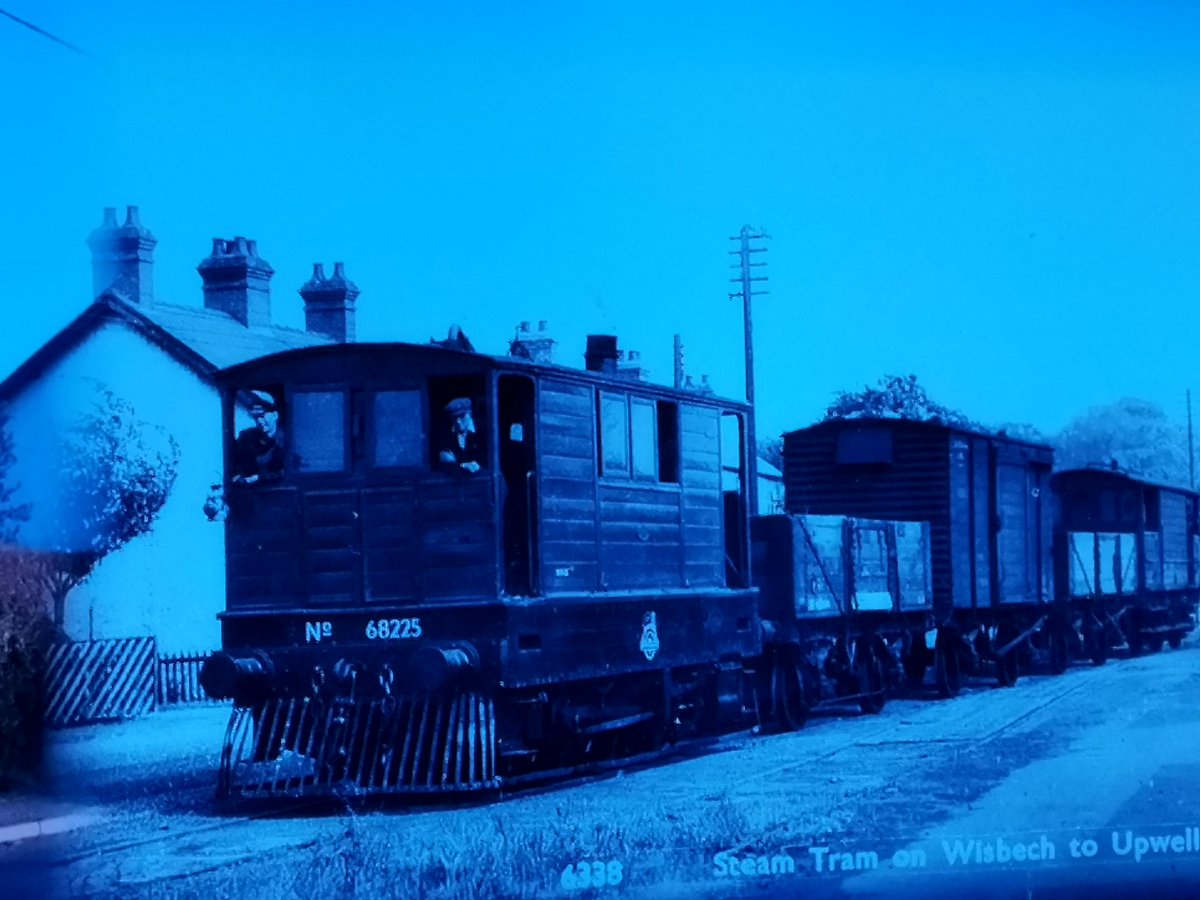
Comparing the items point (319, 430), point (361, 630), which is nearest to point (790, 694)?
point (361, 630)

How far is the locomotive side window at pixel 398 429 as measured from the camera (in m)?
11.0

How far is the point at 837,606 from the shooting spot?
16609 mm

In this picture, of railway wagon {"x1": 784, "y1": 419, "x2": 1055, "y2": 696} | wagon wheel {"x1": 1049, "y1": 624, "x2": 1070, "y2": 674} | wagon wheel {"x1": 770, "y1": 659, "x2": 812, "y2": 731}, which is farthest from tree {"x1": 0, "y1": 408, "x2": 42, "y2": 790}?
wagon wheel {"x1": 1049, "y1": 624, "x2": 1070, "y2": 674}

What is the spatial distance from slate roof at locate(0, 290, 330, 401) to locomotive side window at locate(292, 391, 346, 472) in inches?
28.2

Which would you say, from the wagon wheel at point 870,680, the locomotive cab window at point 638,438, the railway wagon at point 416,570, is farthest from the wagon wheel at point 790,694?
the railway wagon at point 416,570

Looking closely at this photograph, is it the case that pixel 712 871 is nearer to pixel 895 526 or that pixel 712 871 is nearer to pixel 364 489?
pixel 364 489

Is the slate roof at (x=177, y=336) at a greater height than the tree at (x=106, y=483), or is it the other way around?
the slate roof at (x=177, y=336)

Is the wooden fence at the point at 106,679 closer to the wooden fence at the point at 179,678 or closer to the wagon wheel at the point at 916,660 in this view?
the wooden fence at the point at 179,678

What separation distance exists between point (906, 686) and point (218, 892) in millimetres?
12646

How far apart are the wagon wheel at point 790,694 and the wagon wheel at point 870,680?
4.85 ft

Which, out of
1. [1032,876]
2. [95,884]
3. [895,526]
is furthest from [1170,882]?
[895,526]

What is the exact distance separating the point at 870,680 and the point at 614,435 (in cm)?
669

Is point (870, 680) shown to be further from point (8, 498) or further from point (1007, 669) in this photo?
point (8, 498)

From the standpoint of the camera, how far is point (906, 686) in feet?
63.3
